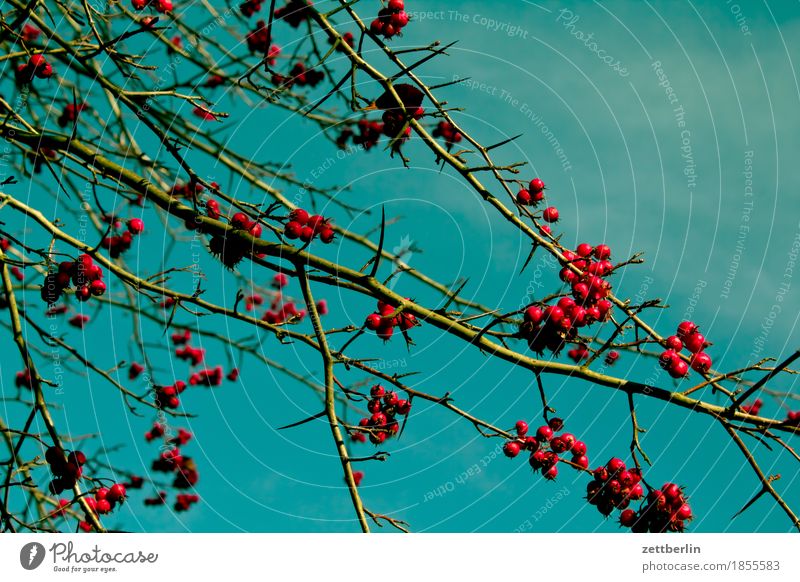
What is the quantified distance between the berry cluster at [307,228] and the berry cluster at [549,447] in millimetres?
1374

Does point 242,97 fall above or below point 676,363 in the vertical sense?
above

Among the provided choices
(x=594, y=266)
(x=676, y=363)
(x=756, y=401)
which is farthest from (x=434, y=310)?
(x=756, y=401)

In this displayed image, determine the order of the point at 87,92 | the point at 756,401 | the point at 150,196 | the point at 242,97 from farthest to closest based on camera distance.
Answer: the point at 242,97, the point at 87,92, the point at 756,401, the point at 150,196

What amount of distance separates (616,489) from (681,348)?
2.38 feet

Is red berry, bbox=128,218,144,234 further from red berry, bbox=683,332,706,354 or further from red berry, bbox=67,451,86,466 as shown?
red berry, bbox=683,332,706,354

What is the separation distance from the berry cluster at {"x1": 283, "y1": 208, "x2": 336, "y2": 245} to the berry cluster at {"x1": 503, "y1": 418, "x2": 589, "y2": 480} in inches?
54.1

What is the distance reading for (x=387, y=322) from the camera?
3.49 m

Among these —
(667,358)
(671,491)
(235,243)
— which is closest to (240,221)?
(235,243)

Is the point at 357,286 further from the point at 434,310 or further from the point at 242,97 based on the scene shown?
the point at 242,97

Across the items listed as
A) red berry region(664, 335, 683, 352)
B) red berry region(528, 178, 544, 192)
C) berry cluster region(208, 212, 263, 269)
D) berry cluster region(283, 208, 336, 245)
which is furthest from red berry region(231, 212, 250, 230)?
red berry region(664, 335, 683, 352)

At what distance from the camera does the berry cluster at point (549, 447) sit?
3.77 metres

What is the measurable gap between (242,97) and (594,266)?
415 cm

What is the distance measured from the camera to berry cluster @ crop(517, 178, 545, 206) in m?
4.29

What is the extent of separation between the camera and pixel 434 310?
3.22 m
